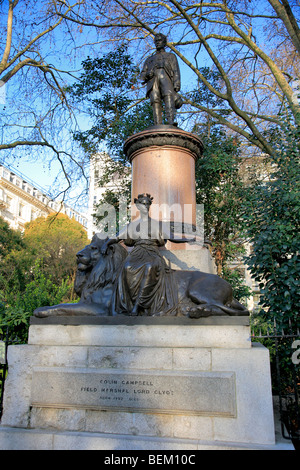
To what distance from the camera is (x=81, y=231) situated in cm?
3888

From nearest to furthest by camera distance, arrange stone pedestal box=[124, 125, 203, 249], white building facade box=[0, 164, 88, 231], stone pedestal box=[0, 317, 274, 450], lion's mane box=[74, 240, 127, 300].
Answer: stone pedestal box=[0, 317, 274, 450], lion's mane box=[74, 240, 127, 300], stone pedestal box=[124, 125, 203, 249], white building facade box=[0, 164, 88, 231]

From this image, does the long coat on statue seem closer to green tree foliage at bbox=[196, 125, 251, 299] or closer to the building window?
green tree foliage at bbox=[196, 125, 251, 299]

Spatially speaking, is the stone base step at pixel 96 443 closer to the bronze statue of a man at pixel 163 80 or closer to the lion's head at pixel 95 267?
the lion's head at pixel 95 267

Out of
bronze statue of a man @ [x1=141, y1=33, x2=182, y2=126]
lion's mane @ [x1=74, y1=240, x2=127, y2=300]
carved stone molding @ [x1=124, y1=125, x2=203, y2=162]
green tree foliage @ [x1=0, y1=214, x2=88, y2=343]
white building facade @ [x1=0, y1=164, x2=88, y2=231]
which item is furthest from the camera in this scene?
white building facade @ [x1=0, y1=164, x2=88, y2=231]

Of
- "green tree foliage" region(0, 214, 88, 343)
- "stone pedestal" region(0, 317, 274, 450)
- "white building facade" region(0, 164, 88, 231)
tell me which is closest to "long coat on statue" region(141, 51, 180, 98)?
"stone pedestal" region(0, 317, 274, 450)

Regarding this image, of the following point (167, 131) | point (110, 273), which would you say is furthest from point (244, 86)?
point (110, 273)

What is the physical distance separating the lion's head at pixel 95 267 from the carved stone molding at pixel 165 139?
3200 mm

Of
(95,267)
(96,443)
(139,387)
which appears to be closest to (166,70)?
(95,267)

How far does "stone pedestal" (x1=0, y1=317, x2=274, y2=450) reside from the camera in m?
4.13

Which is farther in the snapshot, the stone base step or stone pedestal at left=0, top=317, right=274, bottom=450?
stone pedestal at left=0, top=317, right=274, bottom=450

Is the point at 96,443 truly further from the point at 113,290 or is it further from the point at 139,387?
the point at 113,290

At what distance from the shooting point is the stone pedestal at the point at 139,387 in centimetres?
413

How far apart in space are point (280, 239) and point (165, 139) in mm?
3154
